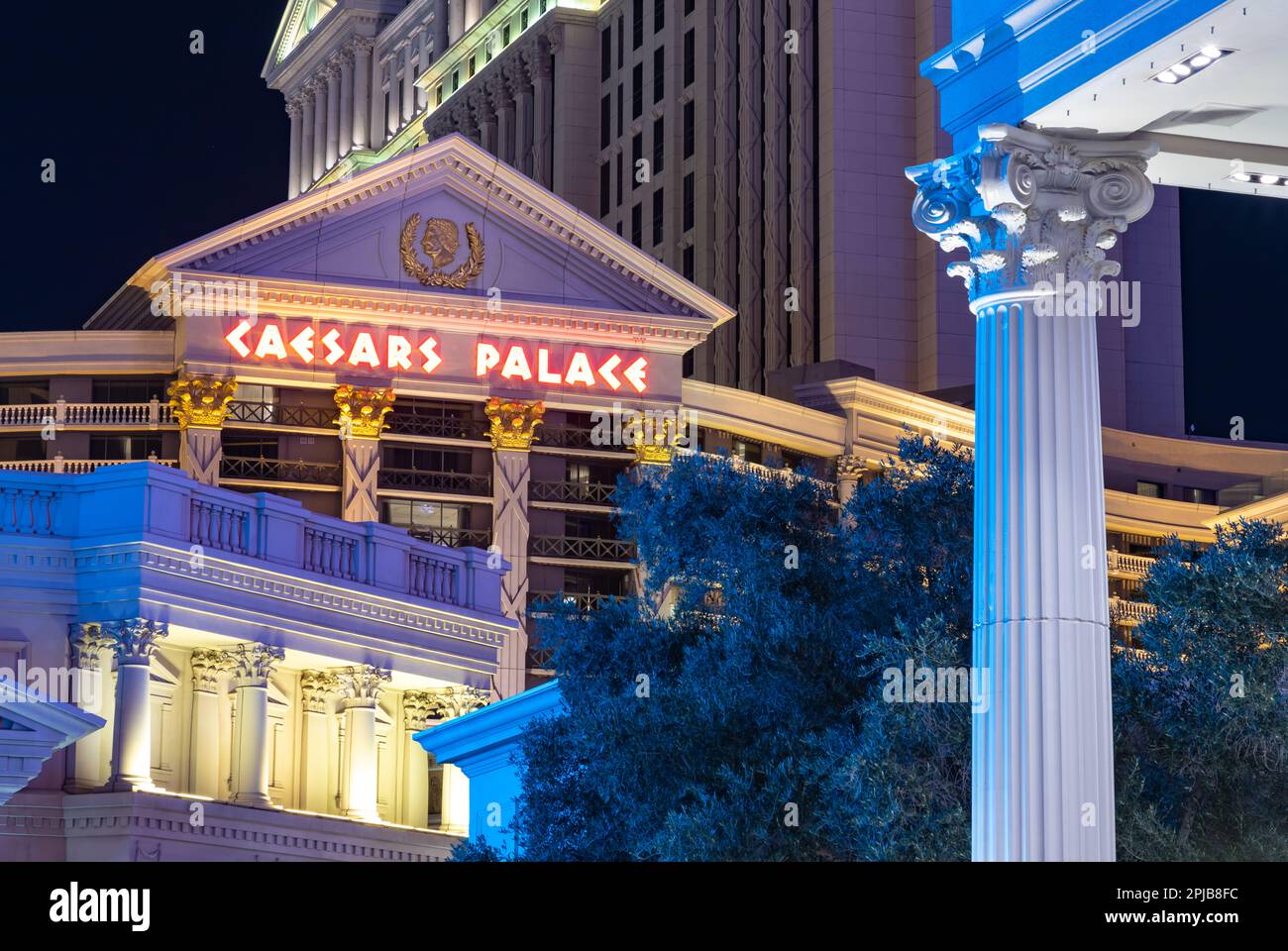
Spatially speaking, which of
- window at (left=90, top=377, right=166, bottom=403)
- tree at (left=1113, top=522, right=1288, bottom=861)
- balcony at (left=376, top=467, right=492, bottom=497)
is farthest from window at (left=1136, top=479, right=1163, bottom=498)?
tree at (left=1113, top=522, right=1288, bottom=861)

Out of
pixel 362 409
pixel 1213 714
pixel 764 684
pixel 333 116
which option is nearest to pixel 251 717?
pixel 764 684

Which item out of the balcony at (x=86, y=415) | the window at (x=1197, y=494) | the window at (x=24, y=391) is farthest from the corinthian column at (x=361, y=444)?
the window at (x=1197, y=494)

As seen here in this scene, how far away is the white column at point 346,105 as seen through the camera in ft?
520

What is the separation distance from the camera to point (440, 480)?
228ft

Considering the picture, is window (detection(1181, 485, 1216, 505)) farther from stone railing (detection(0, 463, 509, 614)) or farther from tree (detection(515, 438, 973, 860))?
tree (detection(515, 438, 973, 860))

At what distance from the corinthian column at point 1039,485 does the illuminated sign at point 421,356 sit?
51889mm

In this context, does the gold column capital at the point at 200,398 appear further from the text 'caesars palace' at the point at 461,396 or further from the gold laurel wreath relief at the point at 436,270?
the gold laurel wreath relief at the point at 436,270

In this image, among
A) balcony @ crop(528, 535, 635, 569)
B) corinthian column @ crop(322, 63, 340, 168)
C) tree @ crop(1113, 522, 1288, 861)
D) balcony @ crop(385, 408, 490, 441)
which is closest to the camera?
tree @ crop(1113, 522, 1288, 861)

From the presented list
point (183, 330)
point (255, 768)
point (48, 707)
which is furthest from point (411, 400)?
point (48, 707)

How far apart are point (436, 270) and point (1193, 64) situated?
177 feet

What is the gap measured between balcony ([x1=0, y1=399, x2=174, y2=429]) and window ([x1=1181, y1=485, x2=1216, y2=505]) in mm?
45523

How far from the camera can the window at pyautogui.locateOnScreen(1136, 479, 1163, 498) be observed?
93750 mm
